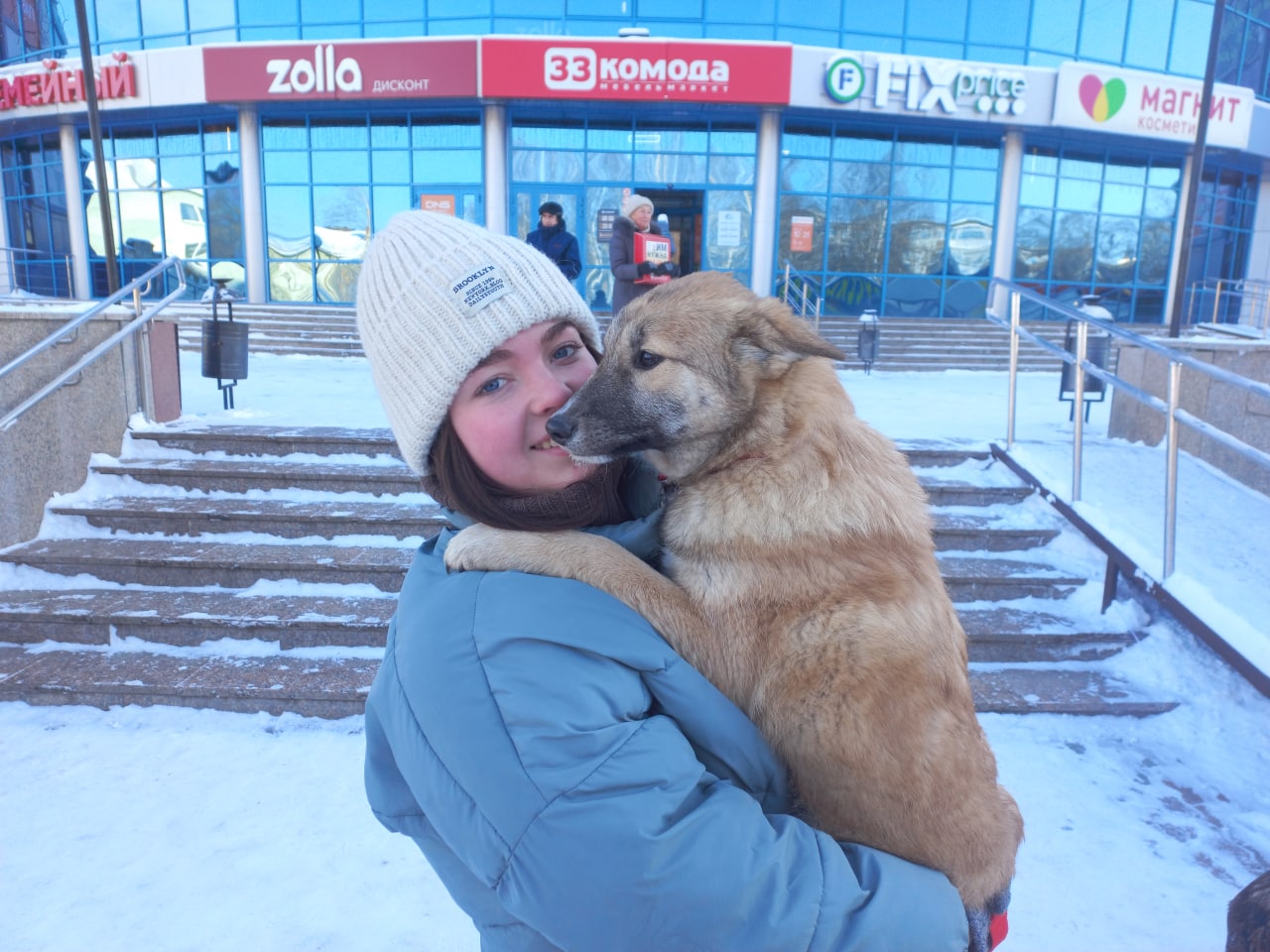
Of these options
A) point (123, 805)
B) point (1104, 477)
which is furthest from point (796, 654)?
point (1104, 477)

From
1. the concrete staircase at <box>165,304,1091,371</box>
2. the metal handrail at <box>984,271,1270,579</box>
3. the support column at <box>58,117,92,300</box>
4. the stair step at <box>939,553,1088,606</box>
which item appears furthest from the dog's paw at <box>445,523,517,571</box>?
the support column at <box>58,117,92,300</box>

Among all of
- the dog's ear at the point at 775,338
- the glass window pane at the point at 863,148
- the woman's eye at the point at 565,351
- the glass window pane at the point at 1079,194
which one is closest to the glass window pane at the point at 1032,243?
the glass window pane at the point at 1079,194

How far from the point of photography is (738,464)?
2031 mm

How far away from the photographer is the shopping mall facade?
54.5 ft

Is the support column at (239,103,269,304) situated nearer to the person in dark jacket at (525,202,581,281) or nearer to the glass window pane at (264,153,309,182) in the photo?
the glass window pane at (264,153,309,182)

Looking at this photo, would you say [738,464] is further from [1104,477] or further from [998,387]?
[998,387]

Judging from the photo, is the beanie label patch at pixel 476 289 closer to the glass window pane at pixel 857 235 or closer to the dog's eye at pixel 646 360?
the dog's eye at pixel 646 360

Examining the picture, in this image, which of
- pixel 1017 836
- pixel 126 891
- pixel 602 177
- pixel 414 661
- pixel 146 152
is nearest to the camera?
pixel 414 661

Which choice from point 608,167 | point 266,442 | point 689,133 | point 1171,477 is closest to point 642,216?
point 266,442

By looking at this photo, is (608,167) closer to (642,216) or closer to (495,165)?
(495,165)

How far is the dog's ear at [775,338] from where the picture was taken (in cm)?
204

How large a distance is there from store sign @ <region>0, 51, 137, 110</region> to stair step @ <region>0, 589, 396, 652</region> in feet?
58.4

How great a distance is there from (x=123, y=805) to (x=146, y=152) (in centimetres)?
2060

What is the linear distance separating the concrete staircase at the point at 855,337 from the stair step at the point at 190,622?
32.2 ft
